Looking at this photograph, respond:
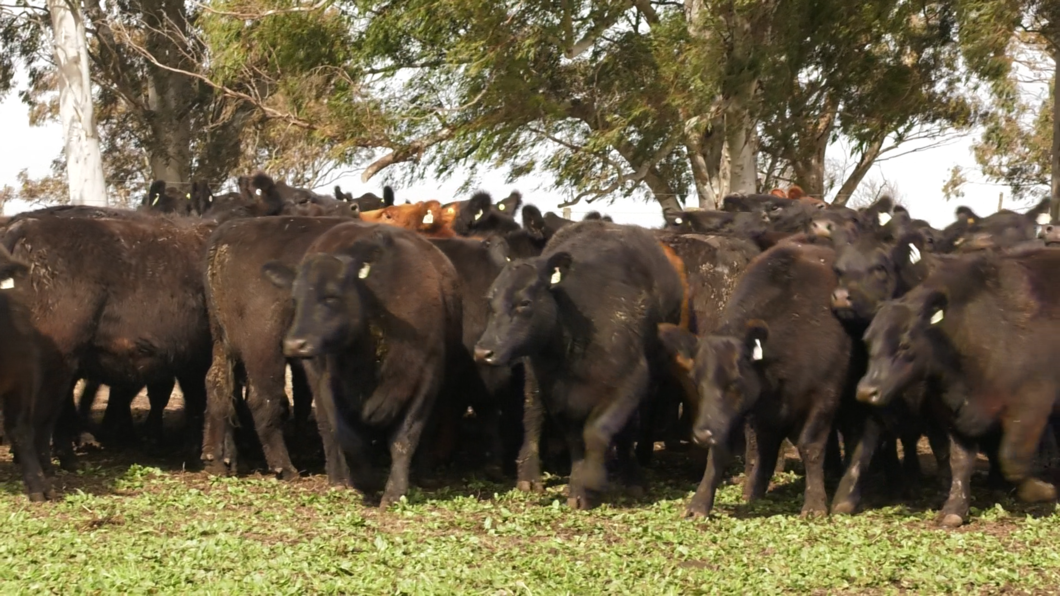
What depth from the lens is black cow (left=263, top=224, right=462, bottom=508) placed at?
24.9ft

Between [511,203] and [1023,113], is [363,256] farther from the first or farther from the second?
[1023,113]

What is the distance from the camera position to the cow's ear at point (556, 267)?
7.79 m

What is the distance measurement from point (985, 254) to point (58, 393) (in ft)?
19.2

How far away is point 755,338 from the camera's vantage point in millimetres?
7258

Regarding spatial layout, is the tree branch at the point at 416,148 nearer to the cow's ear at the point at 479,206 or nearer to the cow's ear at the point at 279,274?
the cow's ear at the point at 479,206

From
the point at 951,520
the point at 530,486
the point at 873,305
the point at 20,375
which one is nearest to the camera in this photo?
the point at 951,520

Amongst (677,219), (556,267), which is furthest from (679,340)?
(677,219)

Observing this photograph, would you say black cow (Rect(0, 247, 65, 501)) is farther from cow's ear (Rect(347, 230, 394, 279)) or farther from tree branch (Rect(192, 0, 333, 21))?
tree branch (Rect(192, 0, 333, 21))

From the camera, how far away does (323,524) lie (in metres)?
6.88

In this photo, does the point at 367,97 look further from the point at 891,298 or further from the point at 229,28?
the point at 891,298

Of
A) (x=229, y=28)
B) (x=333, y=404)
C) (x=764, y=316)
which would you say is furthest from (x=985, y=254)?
(x=229, y=28)

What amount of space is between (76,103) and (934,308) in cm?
1749

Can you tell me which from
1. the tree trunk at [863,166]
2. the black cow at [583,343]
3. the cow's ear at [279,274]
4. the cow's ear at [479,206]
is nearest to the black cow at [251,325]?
the cow's ear at [279,274]

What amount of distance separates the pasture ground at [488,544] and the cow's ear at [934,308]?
3.71 ft
